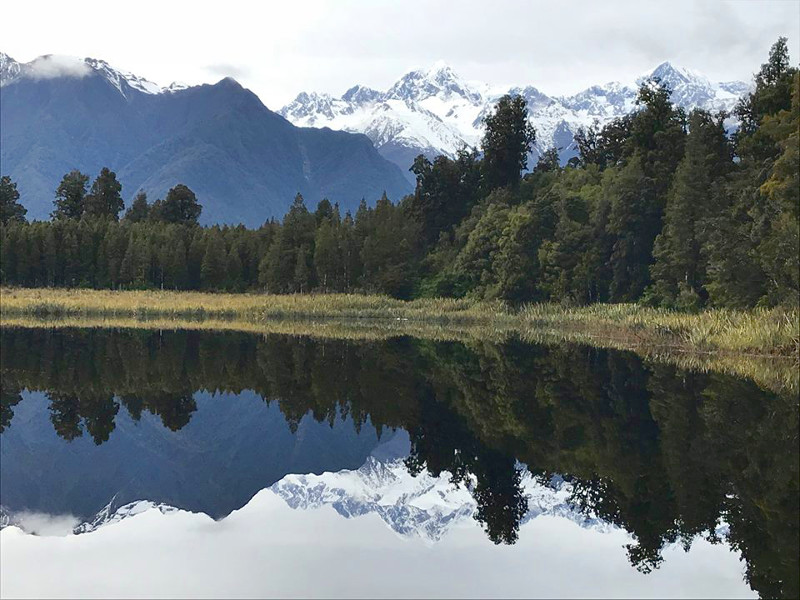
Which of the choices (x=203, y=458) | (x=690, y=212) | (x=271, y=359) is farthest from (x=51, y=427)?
(x=690, y=212)

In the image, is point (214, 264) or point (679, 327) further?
point (214, 264)

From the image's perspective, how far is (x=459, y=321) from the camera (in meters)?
72.9

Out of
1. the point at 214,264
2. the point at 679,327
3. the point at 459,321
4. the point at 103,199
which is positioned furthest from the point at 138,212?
the point at 679,327

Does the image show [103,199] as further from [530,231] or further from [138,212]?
[530,231]

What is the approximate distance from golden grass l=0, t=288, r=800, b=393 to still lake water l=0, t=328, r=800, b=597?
22.9ft

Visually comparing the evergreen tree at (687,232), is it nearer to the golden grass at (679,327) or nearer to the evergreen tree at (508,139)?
the golden grass at (679,327)

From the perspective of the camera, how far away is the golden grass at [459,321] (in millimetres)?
36031

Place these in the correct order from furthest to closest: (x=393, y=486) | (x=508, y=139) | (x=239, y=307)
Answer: (x=508, y=139)
(x=239, y=307)
(x=393, y=486)

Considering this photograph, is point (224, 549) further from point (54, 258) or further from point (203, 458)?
point (54, 258)

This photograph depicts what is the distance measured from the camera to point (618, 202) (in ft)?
213

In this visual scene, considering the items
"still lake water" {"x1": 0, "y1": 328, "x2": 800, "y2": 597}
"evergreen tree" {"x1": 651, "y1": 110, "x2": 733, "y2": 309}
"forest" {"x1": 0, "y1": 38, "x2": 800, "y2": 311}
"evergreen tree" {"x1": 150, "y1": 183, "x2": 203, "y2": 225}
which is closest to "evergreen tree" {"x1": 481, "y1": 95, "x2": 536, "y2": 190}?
"forest" {"x1": 0, "y1": 38, "x2": 800, "y2": 311}

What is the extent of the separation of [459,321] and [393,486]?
2281 inches

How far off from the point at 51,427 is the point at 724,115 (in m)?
59.1

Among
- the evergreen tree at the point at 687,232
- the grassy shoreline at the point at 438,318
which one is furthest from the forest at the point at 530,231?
the grassy shoreline at the point at 438,318
